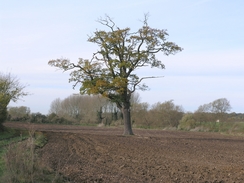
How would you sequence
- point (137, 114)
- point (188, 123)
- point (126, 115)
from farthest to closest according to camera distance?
point (137, 114)
point (188, 123)
point (126, 115)

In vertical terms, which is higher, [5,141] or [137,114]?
[137,114]

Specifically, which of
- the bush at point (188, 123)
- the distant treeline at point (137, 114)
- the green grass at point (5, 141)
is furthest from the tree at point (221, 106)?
the green grass at point (5, 141)

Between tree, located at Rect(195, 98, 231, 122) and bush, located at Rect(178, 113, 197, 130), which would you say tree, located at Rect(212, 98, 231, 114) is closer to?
tree, located at Rect(195, 98, 231, 122)

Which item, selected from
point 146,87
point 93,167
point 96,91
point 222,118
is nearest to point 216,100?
point 222,118

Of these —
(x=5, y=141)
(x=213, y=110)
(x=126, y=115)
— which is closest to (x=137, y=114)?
(x=213, y=110)

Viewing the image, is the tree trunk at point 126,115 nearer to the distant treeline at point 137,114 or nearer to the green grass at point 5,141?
the green grass at point 5,141

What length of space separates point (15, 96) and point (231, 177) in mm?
36856

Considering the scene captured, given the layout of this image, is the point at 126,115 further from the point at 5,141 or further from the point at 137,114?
the point at 137,114

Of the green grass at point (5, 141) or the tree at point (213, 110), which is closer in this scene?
the green grass at point (5, 141)

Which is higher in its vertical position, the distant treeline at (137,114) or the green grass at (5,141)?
the distant treeline at (137,114)

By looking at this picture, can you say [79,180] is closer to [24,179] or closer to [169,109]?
[24,179]

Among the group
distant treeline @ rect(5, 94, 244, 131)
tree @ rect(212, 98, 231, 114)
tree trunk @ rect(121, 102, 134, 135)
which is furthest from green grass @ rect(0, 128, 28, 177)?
tree @ rect(212, 98, 231, 114)

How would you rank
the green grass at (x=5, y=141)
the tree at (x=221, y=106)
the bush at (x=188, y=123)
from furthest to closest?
the tree at (x=221, y=106), the bush at (x=188, y=123), the green grass at (x=5, y=141)

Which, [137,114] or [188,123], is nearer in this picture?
[188,123]
